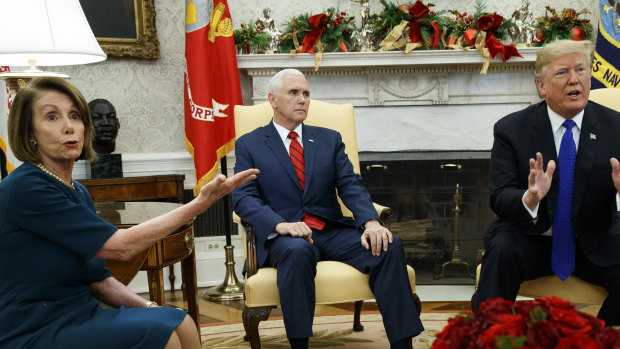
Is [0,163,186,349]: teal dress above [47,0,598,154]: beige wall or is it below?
below

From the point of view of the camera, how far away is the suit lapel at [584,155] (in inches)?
88.5

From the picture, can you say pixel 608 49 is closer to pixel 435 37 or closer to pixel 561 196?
pixel 435 37

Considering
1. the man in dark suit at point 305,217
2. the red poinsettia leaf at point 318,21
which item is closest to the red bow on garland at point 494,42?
the red poinsettia leaf at point 318,21

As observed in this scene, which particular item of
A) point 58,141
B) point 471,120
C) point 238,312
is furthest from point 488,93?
point 58,141

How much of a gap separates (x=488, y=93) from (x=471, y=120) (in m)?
0.24

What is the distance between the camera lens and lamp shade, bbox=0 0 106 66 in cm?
173

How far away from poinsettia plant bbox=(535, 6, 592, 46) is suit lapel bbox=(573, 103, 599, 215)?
6.77ft

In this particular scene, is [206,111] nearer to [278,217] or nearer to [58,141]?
[278,217]

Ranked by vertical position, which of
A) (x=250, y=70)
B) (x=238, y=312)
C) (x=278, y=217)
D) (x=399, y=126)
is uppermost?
(x=250, y=70)

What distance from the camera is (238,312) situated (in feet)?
12.1

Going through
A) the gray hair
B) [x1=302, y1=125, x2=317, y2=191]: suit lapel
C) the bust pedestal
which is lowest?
the bust pedestal

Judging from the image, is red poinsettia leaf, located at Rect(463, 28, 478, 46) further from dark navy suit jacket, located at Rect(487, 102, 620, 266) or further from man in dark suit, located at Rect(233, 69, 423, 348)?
dark navy suit jacket, located at Rect(487, 102, 620, 266)

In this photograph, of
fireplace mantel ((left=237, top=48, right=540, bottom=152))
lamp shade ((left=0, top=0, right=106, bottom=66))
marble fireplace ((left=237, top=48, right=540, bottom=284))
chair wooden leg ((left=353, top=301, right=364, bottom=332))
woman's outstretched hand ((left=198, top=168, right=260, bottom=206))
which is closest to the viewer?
woman's outstretched hand ((left=198, top=168, right=260, bottom=206))

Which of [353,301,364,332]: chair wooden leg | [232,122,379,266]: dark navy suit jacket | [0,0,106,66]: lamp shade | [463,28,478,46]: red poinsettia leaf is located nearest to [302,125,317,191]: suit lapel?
[232,122,379,266]: dark navy suit jacket
